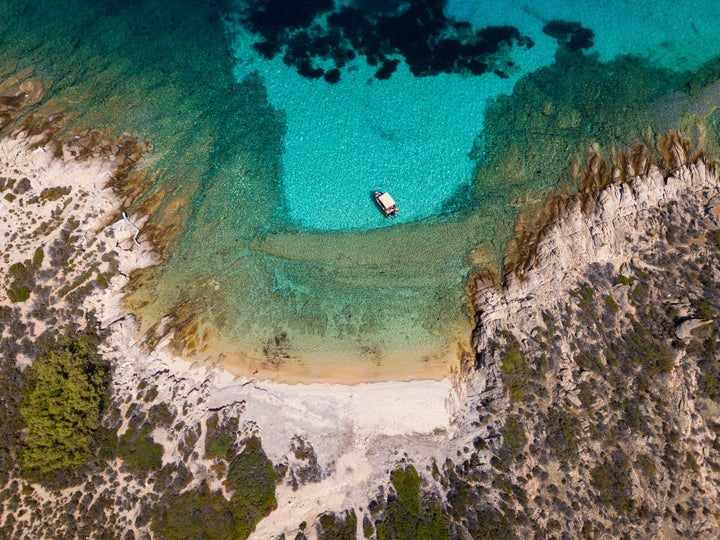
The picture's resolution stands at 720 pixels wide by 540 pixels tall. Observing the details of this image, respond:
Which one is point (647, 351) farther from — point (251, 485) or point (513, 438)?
point (251, 485)

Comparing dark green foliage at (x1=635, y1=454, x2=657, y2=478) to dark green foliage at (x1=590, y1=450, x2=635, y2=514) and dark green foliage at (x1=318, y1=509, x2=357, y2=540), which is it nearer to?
dark green foliage at (x1=590, y1=450, x2=635, y2=514)

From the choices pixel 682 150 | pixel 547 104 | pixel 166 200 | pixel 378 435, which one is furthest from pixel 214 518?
pixel 682 150

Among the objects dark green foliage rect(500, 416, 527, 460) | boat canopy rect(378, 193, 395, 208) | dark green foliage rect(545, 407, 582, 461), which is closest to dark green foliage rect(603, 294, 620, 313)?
dark green foliage rect(545, 407, 582, 461)

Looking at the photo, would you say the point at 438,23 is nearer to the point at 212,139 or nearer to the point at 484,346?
the point at 212,139

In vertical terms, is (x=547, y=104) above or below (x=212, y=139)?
below

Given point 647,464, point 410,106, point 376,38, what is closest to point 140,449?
point 647,464

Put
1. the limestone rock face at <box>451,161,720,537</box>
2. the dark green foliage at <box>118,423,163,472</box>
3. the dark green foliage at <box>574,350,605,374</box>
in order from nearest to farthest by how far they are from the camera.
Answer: the limestone rock face at <box>451,161,720,537</box>
the dark green foliage at <box>118,423,163,472</box>
the dark green foliage at <box>574,350,605,374</box>
